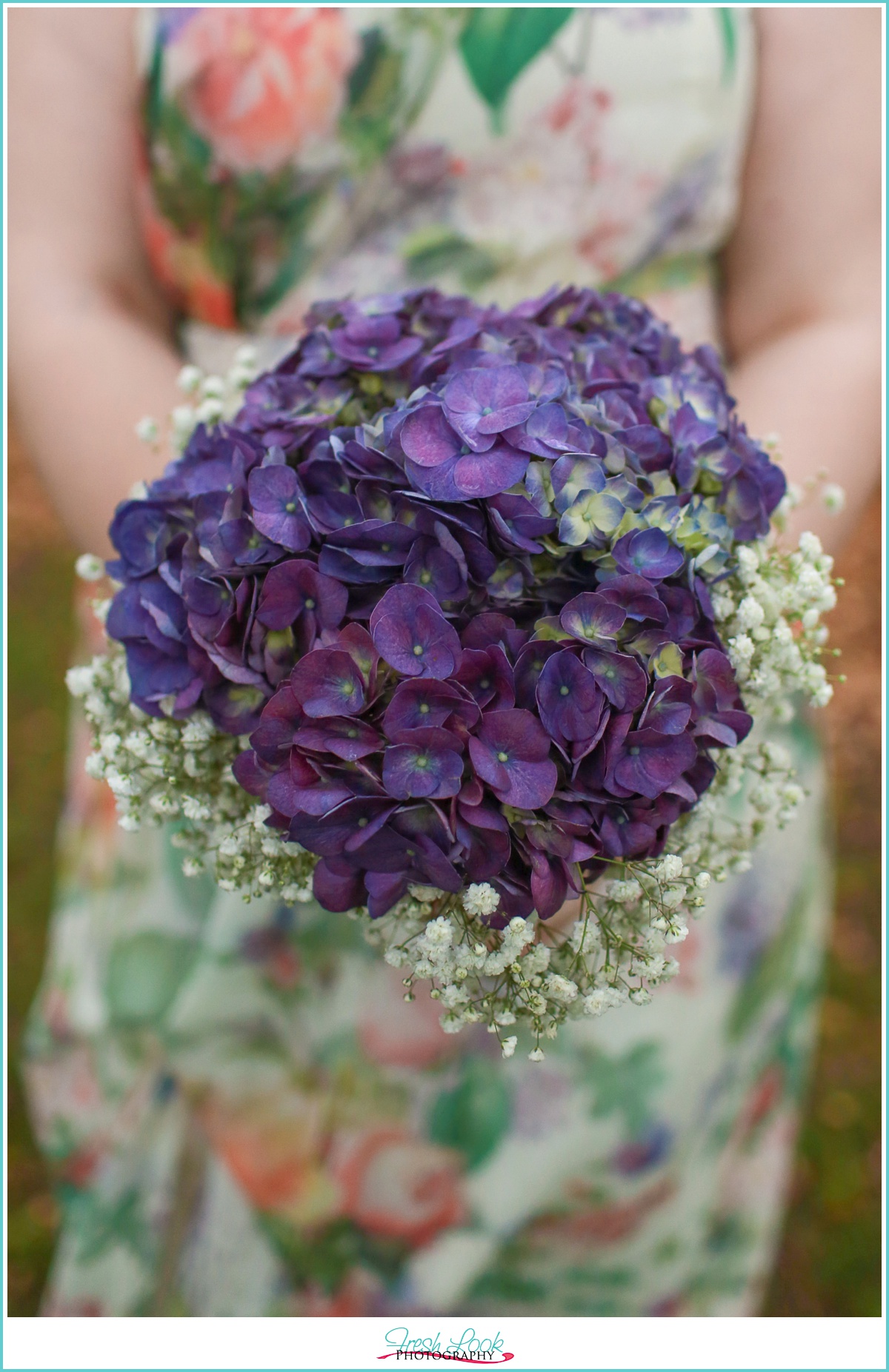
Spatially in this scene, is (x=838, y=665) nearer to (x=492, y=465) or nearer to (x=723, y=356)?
(x=723, y=356)

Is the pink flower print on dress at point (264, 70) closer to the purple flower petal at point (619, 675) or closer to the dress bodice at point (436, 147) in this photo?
the dress bodice at point (436, 147)

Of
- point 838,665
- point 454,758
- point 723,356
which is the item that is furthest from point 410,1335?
point 838,665

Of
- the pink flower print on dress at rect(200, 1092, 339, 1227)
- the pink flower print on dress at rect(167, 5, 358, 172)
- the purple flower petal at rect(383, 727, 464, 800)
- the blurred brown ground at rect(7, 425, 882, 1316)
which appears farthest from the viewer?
the blurred brown ground at rect(7, 425, 882, 1316)

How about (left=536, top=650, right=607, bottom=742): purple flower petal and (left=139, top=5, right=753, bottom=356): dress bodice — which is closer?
(left=536, top=650, right=607, bottom=742): purple flower petal

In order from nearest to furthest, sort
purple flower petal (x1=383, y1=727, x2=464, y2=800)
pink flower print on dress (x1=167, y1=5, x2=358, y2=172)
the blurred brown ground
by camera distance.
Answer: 1. purple flower petal (x1=383, y1=727, x2=464, y2=800)
2. pink flower print on dress (x1=167, y1=5, x2=358, y2=172)
3. the blurred brown ground

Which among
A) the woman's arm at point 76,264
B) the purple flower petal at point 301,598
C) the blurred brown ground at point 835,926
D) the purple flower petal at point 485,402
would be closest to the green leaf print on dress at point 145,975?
the woman's arm at point 76,264

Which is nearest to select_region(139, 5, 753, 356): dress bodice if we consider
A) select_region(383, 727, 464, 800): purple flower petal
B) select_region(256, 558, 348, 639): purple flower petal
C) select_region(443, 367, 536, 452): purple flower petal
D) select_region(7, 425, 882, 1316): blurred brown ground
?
select_region(443, 367, 536, 452): purple flower petal

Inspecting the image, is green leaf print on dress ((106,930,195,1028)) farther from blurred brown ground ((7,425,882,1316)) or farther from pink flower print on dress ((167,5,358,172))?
blurred brown ground ((7,425,882,1316))
